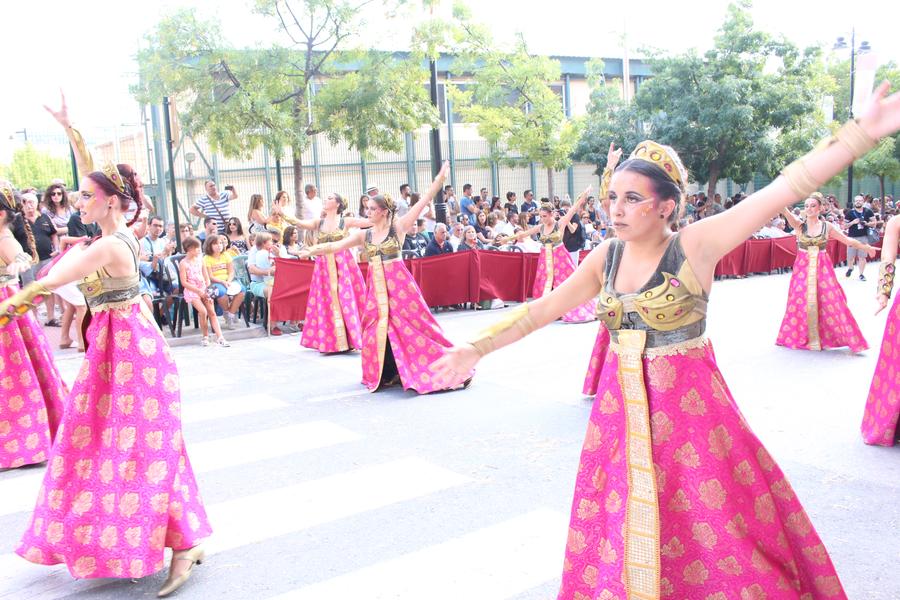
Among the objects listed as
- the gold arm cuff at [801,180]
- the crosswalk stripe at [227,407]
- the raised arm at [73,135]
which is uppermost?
the raised arm at [73,135]

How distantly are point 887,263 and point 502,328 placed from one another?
4.73 m

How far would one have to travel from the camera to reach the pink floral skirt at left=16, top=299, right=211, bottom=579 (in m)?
4.02

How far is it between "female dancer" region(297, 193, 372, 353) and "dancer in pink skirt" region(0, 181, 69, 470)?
4709 mm

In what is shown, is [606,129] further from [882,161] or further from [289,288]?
[289,288]

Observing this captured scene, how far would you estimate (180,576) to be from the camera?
4.14 metres

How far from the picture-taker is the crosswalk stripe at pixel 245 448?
18.9 feet

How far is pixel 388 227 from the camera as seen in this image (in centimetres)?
857

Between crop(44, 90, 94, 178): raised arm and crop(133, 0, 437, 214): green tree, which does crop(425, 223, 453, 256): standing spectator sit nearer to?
crop(133, 0, 437, 214): green tree

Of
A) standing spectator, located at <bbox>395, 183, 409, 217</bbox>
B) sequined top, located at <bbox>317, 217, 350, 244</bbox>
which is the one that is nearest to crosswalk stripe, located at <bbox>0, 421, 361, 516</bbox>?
sequined top, located at <bbox>317, 217, 350, 244</bbox>

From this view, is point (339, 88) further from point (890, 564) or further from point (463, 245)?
point (890, 564)

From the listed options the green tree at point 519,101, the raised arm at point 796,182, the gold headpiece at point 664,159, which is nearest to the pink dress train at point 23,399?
the gold headpiece at point 664,159

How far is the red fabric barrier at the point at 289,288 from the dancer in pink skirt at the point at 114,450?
8294mm

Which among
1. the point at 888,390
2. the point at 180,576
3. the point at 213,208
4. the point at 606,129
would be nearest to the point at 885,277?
the point at 888,390

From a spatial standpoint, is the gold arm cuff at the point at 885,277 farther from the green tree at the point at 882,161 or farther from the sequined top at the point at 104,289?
the green tree at the point at 882,161
